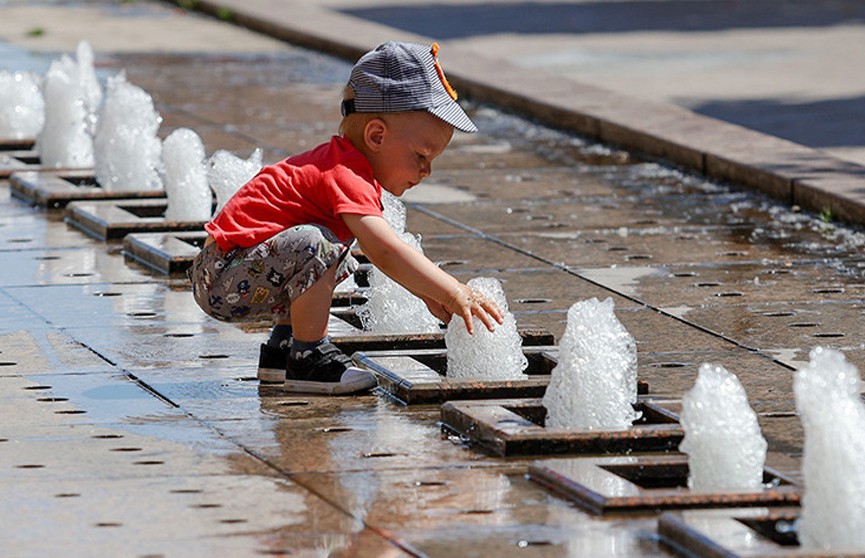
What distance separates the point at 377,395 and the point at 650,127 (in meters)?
5.68

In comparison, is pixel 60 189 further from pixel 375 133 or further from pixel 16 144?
pixel 375 133

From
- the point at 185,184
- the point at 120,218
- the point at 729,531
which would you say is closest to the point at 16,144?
the point at 120,218

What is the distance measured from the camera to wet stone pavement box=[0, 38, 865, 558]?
4.56 meters

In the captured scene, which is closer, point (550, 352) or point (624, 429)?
point (624, 429)

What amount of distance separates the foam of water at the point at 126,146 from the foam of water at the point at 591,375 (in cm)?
439

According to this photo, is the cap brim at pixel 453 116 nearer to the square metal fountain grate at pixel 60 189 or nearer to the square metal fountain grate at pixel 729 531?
the square metal fountain grate at pixel 729 531

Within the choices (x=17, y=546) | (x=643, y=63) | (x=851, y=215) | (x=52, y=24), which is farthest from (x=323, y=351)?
(x=52, y=24)

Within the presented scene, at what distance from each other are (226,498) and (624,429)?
1.10m

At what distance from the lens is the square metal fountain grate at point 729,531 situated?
4.24m

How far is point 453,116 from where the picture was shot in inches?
232

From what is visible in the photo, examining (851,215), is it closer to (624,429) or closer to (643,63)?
(624,429)

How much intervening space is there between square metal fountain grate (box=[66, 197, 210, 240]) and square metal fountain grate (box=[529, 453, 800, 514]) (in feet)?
12.3

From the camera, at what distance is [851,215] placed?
8906 mm

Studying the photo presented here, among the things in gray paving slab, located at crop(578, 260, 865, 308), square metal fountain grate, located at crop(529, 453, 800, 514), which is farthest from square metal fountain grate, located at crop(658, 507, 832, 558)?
gray paving slab, located at crop(578, 260, 865, 308)
